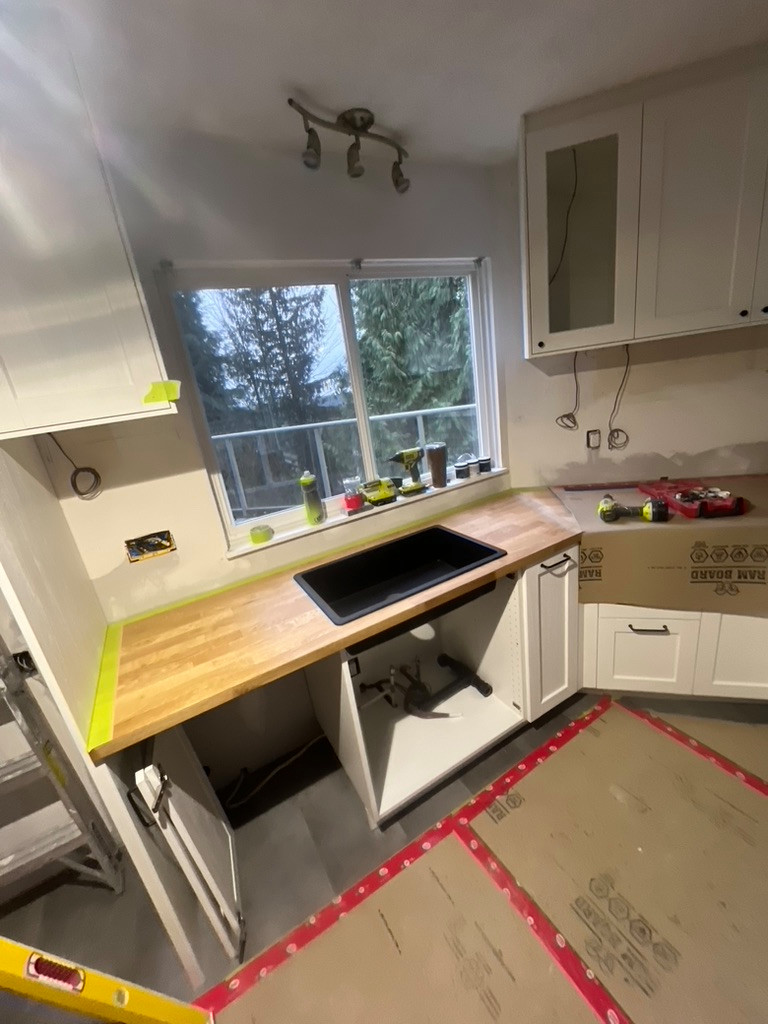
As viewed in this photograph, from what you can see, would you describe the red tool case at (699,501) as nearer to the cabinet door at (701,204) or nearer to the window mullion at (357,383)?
the cabinet door at (701,204)

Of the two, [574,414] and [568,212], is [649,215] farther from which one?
[574,414]

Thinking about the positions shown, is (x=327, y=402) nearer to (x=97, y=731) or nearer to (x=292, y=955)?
(x=97, y=731)

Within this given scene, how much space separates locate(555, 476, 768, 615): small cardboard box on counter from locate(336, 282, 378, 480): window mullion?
36.0 inches

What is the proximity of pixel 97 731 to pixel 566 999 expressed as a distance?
4.27 ft

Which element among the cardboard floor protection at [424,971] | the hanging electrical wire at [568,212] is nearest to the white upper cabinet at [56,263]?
the hanging electrical wire at [568,212]

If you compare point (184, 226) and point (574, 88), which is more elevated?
point (574, 88)

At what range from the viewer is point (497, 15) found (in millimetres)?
912

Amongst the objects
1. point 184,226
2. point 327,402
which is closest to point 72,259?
point 184,226

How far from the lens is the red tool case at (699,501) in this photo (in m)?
1.43

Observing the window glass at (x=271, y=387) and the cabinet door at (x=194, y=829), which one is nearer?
the cabinet door at (x=194, y=829)

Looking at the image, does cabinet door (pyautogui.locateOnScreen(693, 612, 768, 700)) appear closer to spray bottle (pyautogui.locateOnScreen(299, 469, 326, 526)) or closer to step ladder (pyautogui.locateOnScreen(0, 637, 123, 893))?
spray bottle (pyautogui.locateOnScreen(299, 469, 326, 526))

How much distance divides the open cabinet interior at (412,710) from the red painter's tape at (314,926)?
13 cm

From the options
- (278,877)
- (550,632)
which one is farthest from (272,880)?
(550,632)

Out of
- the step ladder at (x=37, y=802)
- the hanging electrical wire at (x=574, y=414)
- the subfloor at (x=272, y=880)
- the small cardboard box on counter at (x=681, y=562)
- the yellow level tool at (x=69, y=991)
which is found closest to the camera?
the yellow level tool at (x=69, y=991)
